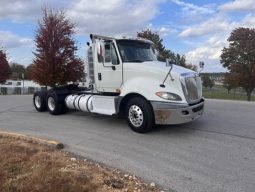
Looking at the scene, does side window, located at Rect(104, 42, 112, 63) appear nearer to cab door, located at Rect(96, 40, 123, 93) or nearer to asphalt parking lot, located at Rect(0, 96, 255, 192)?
cab door, located at Rect(96, 40, 123, 93)

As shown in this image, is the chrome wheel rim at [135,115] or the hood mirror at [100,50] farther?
the hood mirror at [100,50]

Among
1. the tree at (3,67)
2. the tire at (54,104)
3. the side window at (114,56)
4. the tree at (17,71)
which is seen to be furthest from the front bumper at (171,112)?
the tree at (17,71)

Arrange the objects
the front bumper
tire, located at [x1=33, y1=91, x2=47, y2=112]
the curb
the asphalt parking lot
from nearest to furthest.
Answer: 1. the asphalt parking lot
2. the curb
3. the front bumper
4. tire, located at [x1=33, y1=91, x2=47, y2=112]

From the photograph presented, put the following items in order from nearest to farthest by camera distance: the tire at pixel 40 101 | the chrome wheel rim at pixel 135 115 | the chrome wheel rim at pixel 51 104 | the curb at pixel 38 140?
the curb at pixel 38 140 < the chrome wheel rim at pixel 135 115 < the chrome wheel rim at pixel 51 104 < the tire at pixel 40 101

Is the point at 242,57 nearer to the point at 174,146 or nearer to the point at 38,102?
the point at 38,102

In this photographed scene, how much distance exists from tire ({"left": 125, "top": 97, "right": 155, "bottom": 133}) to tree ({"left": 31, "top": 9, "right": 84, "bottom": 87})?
8.03 m

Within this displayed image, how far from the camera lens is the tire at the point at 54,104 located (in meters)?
12.2

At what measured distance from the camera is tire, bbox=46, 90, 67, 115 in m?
12.2

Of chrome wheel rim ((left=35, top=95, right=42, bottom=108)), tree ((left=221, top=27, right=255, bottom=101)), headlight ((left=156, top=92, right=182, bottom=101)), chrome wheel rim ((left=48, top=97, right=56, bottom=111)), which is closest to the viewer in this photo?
headlight ((left=156, top=92, right=182, bottom=101))

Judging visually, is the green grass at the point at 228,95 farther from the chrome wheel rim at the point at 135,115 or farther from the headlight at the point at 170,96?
the headlight at the point at 170,96

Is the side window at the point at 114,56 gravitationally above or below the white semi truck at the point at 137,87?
above

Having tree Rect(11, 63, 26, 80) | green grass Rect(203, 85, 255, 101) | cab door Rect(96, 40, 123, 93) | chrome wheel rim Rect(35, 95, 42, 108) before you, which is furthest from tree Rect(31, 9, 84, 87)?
tree Rect(11, 63, 26, 80)

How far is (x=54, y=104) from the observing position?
1237 cm

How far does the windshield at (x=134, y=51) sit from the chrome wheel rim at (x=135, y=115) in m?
1.45
